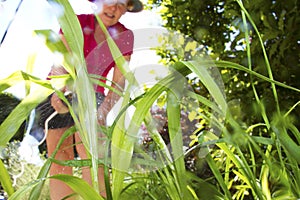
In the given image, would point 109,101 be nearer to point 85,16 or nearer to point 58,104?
point 58,104

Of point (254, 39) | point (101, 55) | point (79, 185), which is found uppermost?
point (254, 39)

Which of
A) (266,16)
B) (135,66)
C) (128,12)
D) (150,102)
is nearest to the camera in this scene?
(150,102)

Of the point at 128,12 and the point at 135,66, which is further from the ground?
the point at 128,12

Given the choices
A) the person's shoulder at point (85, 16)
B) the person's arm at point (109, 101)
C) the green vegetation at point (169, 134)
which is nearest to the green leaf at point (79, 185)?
the green vegetation at point (169, 134)

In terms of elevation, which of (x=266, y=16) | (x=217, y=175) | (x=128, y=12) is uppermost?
(x=266, y=16)

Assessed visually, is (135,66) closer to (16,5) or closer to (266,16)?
(16,5)

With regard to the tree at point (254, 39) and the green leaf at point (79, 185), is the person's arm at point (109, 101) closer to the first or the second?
the green leaf at point (79, 185)

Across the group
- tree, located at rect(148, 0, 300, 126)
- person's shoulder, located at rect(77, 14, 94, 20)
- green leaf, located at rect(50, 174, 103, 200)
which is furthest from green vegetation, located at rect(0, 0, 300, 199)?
tree, located at rect(148, 0, 300, 126)

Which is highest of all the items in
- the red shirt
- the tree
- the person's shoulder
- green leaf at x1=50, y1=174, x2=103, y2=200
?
the tree

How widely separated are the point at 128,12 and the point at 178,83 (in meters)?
0.26

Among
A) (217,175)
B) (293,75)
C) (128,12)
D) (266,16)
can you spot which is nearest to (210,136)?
(217,175)

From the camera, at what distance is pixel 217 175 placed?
18.7 inches

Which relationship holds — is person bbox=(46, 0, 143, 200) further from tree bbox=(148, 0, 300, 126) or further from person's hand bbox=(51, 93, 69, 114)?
tree bbox=(148, 0, 300, 126)

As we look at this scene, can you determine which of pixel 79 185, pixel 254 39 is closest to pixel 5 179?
pixel 79 185
